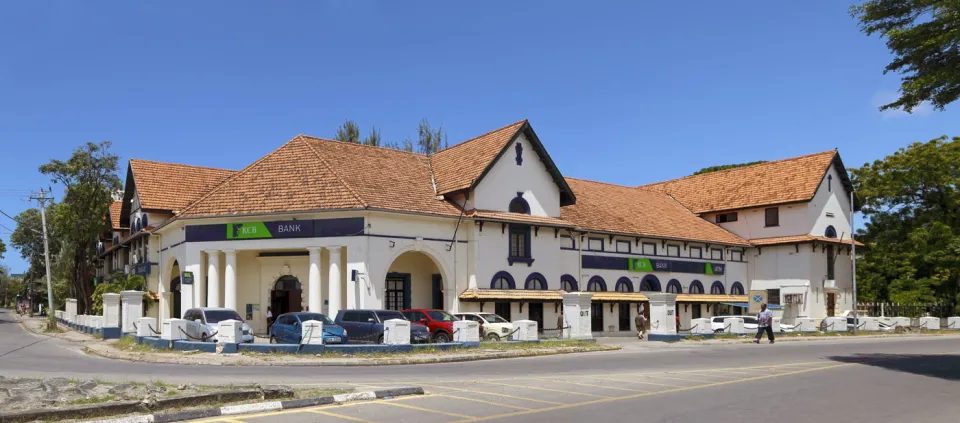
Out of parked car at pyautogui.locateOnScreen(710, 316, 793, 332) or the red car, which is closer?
the red car

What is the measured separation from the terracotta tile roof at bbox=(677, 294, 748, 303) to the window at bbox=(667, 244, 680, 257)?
2428mm

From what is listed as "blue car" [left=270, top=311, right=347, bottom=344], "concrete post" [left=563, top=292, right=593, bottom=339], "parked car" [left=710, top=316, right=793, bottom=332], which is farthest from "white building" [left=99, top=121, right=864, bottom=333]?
"blue car" [left=270, top=311, right=347, bottom=344]

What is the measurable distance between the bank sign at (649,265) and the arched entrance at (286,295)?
14.4 m

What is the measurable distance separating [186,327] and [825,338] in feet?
95.7

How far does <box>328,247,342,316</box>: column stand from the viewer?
31609 mm

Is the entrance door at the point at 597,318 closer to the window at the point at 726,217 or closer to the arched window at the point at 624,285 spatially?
the arched window at the point at 624,285

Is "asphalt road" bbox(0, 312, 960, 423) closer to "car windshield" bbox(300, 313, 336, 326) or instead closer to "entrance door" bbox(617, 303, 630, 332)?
"car windshield" bbox(300, 313, 336, 326)

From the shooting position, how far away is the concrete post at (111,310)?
3616 centimetres

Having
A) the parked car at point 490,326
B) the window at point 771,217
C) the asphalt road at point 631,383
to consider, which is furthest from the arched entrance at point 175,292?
the window at point 771,217

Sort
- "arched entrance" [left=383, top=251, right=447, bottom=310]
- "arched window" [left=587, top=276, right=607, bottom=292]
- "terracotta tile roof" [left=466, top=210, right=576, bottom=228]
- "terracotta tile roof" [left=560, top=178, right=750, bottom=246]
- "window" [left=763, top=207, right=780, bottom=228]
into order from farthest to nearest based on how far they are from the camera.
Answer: "window" [left=763, top=207, right=780, bottom=228], "terracotta tile roof" [left=560, top=178, right=750, bottom=246], "arched window" [left=587, top=276, right=607, bottom=292], "arched entrance" [left=383, top=251, right=447, bottom=310], "terracotta tile roof" [left=466, top=210, right=576, bottom=228]

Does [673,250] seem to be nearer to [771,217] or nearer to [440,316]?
[771,217]

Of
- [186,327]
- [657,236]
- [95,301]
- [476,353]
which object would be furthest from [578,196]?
[95,301]

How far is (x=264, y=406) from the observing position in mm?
12352

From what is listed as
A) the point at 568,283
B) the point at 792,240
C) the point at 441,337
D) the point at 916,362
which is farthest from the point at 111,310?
the point at 792,240
